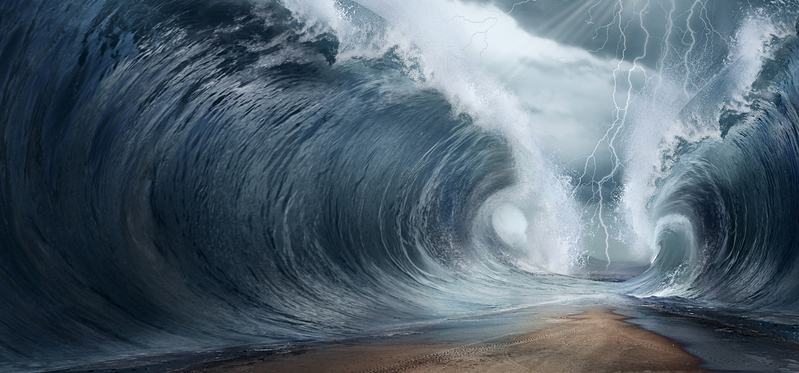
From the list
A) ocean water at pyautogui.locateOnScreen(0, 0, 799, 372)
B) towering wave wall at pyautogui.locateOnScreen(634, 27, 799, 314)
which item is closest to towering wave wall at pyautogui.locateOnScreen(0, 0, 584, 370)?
ocean water at pyautogui.locateOnScreen(0, 0, 799, 372)

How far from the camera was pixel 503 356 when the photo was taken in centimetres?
396

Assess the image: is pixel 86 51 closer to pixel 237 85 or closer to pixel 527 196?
pixel 237 85

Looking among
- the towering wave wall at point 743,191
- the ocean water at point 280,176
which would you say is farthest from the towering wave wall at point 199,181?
the towering wave wall at point 743,191

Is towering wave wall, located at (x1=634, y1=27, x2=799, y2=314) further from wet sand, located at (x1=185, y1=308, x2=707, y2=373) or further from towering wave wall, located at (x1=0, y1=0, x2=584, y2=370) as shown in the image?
towering wave wall, located at (x1=0, y1=0, x2=584, y2=370)

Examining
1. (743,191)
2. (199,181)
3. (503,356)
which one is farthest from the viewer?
(743,191)

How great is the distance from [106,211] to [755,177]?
9.86 m

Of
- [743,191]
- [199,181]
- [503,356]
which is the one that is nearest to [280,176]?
[199,181]

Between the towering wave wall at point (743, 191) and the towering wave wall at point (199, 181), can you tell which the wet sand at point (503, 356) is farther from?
the towering wave wall at point (743, 191)

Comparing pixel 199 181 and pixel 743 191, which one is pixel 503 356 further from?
pixel 743 191

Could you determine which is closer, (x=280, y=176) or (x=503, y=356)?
(x=503, y=356)

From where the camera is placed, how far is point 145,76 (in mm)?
5898

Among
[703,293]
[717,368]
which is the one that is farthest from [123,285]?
[703,293]

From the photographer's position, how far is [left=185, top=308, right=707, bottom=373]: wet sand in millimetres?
3590

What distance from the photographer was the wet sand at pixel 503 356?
3590 millimetres
